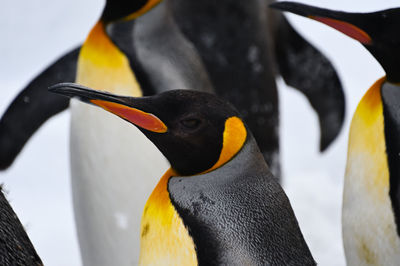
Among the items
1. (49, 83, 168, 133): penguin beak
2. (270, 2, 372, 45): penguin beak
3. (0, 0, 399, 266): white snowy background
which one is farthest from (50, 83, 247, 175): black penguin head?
(0, 0, 399, 266): white snowy background

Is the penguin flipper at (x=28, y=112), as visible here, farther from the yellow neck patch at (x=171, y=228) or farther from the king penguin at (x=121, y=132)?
the yellow neck patch at (x=171, y=228)

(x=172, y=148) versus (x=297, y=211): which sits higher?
(x=172, y=148)

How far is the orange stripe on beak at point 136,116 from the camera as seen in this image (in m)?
0.86

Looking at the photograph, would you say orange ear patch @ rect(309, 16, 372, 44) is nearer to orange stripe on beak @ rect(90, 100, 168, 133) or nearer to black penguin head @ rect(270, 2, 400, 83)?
black penguin head @ rect(270, 2, 400, 83)

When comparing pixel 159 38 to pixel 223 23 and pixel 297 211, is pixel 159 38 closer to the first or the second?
pixel 223 23

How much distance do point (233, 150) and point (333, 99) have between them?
4.57 feet

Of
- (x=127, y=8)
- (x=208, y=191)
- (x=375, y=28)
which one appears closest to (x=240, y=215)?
(x=208, y=191)

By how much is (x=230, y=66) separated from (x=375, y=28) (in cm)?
100

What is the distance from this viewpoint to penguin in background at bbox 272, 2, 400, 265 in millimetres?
1076

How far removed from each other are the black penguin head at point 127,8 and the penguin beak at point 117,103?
0.62 metres

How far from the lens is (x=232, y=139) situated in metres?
0.90

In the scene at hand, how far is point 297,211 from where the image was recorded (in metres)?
2.54

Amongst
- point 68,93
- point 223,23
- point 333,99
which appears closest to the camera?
point 68,93

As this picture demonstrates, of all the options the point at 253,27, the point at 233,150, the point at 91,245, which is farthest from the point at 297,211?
the point at 233,150
